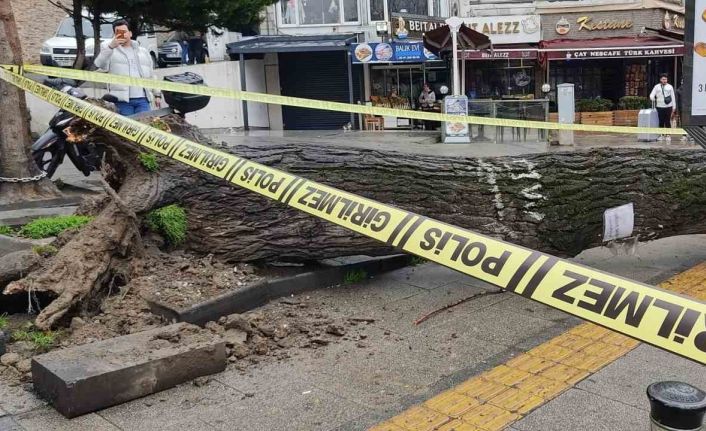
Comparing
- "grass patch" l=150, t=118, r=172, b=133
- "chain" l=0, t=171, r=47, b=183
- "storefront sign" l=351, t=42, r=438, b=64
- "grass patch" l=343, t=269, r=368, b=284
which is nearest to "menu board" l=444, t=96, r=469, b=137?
"storefront sign" l=351, t=42, r=438, b=64

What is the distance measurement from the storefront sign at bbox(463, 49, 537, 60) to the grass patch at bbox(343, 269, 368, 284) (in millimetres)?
16329

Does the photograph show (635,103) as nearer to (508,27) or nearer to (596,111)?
(596,111)

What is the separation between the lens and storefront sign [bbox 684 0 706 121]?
6.09 m

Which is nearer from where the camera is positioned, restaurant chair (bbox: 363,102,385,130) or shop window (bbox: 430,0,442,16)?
restaurant chair (bbox: 363,102,385,130)

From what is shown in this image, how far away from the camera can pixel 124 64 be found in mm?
7730

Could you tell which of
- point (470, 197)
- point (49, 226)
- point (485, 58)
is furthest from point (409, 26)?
point (49, 226)

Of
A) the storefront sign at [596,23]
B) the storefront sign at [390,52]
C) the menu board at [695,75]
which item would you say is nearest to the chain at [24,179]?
the menu board at [695,75]

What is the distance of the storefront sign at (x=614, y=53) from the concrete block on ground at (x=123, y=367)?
19259mm

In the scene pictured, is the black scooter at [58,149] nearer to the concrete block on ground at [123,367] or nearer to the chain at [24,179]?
the chain at [24,179]

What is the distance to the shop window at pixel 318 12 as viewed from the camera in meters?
22.2

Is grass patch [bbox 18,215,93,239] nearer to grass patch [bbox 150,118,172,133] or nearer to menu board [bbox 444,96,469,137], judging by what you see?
grass patch [bbox 150,118,172,133]

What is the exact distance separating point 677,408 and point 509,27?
21.1 m

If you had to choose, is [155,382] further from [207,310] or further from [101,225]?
[101,225]

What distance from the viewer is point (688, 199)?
18.6ft
